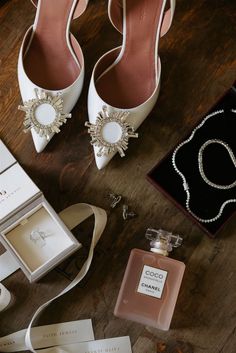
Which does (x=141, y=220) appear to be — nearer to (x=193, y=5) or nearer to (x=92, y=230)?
(x=92, y=230)

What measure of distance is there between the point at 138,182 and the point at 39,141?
203 millimetres

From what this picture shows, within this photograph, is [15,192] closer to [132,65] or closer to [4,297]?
[4,297]

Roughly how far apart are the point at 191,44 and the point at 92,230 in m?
0.42

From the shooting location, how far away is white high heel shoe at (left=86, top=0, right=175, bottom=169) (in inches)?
38.5

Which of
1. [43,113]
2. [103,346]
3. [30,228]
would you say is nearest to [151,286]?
[103,346]

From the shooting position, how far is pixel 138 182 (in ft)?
3.30

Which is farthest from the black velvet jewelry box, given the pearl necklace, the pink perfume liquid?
the pink perfume liquid

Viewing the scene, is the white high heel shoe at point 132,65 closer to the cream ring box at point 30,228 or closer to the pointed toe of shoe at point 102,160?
the pointed toe of shoe at point 102,160

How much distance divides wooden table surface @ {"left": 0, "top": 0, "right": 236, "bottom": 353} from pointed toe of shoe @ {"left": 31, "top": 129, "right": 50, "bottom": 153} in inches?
0.9

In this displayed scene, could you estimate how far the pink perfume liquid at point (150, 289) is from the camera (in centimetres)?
94

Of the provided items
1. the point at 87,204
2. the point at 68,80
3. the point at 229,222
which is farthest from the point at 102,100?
the point at 229,222

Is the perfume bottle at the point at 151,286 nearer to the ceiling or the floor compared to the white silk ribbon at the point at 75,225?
nearer to the floor

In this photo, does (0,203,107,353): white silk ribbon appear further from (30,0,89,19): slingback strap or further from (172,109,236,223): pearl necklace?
(30,0,89,19): slingback strap

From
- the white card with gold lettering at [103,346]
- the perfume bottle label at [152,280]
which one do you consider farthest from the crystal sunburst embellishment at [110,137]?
the white card with gold lettering at [103,346]
